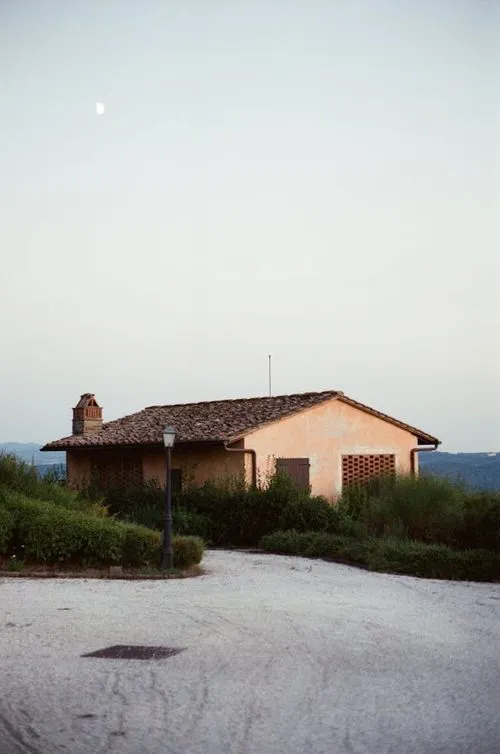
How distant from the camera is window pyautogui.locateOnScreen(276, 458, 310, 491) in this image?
81.4ft

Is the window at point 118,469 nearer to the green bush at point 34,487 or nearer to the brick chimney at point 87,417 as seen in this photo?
the brick chimney at point 87,417

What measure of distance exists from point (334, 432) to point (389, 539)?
8.42 meters

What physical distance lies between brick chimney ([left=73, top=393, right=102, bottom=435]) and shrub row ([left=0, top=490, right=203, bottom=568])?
14100 millimetres

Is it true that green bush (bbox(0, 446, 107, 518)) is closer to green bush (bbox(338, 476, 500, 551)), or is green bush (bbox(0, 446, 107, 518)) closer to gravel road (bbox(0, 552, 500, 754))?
gravel road (bbox(0, 552, 500, 754))

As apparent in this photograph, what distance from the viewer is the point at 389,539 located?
58.5 ft

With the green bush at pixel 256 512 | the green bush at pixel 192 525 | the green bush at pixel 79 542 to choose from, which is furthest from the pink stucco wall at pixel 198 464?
the green bush at pixel 79 542

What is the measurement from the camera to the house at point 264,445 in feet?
80.4

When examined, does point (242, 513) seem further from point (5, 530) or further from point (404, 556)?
point (5, 530)

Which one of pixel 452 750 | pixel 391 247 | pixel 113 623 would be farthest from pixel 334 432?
pixel 452 750

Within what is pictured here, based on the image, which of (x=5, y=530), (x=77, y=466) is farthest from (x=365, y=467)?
(x=5, y=530)

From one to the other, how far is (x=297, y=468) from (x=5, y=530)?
424 inches

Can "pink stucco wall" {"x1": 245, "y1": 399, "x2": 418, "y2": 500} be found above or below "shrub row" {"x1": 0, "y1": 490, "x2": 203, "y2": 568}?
above

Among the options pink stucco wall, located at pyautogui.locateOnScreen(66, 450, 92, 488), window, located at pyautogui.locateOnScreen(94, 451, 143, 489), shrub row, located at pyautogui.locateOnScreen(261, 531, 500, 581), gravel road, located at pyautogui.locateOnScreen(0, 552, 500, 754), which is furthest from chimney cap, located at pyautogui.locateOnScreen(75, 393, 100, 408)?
gravel road, located at pyautogui.locateOnScreen(0, 552, 500, 754)

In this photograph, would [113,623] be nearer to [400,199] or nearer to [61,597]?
[61,597]
